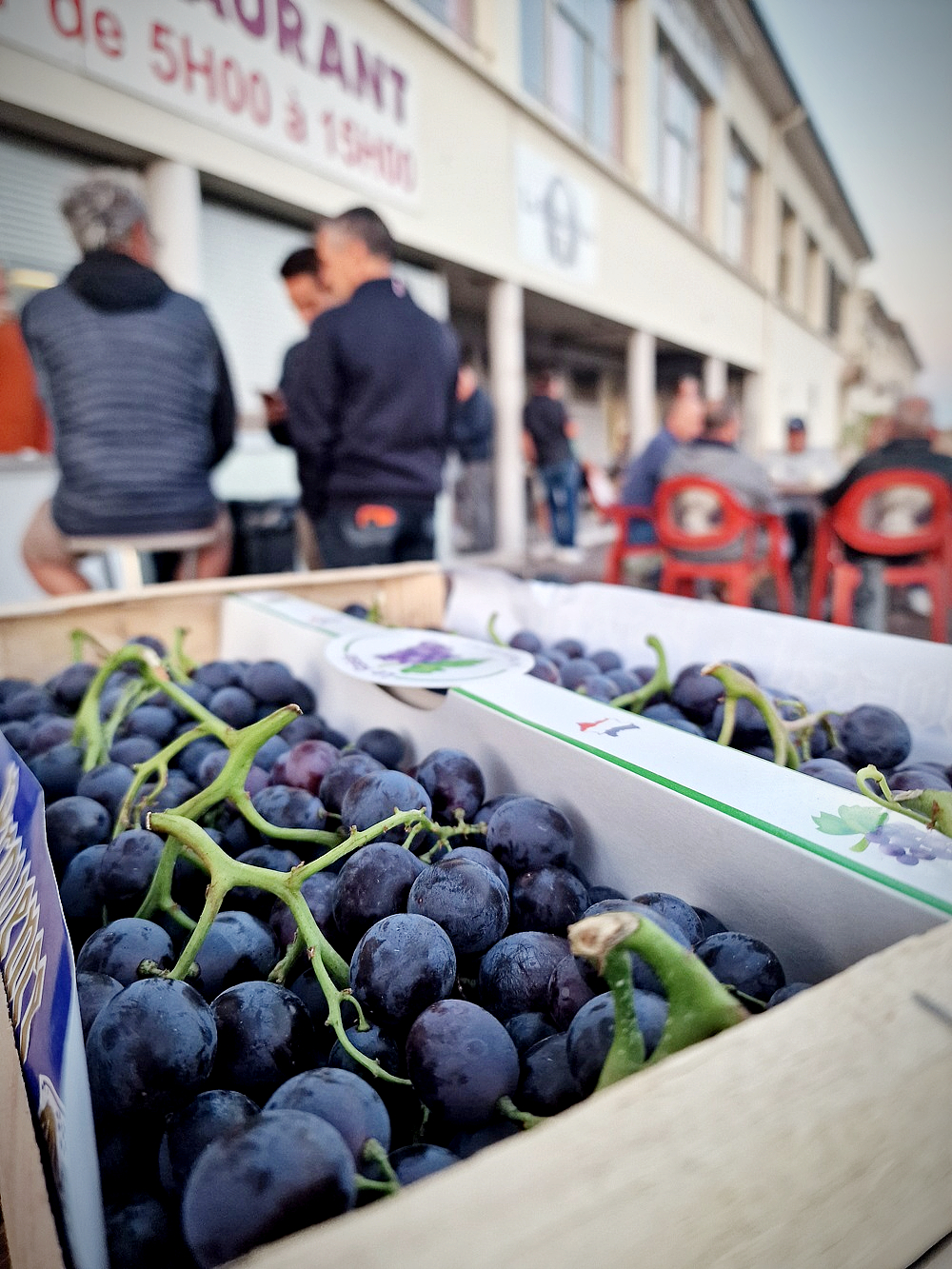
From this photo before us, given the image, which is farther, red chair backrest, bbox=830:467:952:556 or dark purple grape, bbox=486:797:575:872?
red chair backrest, bbox=830:467:952:556

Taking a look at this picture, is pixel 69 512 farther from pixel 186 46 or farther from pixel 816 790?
pixel 186 46

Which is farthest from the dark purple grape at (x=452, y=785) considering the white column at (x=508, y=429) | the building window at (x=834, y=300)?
the building window at (x=834, y=300)

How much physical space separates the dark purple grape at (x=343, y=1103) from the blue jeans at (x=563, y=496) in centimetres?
710

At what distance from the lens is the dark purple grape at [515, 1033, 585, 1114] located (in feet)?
1.66

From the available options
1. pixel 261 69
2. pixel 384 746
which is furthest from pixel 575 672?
pixel 261 69

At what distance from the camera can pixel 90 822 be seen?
2.72 feet

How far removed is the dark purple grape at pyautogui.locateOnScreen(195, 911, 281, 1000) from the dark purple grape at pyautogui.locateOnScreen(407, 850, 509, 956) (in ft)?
0.41

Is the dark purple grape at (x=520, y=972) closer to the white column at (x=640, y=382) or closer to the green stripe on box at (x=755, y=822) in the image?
the green stripe on box at (x=755, y=822)

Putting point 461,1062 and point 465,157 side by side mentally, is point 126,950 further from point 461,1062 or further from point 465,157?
point 465,157

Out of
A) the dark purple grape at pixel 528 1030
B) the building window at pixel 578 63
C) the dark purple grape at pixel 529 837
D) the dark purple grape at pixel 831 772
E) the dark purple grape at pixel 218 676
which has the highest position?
the building window at pixel 578 63

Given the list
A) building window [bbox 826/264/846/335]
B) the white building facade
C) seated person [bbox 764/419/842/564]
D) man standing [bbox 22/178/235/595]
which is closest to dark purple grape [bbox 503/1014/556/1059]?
man standing [bbox 22/178/235/595]

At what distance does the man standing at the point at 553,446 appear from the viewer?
23.3 ft

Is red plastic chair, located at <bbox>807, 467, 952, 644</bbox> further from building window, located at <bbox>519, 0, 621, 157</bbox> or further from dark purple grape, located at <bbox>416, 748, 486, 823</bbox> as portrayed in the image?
building window, located at <bbox>519, 0, 621, 157</bbox>

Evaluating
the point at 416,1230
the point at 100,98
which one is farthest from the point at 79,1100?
the point at 100,98
